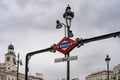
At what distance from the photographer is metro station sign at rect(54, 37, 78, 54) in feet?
57.7

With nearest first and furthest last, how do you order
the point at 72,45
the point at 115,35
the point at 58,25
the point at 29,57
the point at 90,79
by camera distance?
the point at 115,35 < the point at 72,45 < the point at 58,25 < the point at 29,57 < the point at 90,79

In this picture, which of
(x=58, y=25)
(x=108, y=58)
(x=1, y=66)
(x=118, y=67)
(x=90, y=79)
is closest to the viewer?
(x=58, y=25)

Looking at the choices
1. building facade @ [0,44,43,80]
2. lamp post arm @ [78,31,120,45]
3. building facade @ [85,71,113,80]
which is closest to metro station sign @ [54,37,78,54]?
lamp post arm @ [78,31,120,45]

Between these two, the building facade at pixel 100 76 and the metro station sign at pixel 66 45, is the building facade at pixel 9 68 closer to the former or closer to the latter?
the building facade at pixel 100 76

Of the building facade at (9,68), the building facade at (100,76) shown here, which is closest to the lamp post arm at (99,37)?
the building facade at (9,68)

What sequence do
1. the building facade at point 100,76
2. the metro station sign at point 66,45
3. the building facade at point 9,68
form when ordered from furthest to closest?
the building facade at point 100,76 → the building facade at point 9,68 → the metro station sign at point 66,45

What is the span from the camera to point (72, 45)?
57.8 feet

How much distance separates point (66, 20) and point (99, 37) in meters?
2.11

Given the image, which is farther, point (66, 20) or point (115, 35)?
point (66, 20)

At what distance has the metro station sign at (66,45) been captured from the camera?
17.6 metres

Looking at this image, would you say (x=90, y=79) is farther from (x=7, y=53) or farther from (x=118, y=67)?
(x=7, y=53)

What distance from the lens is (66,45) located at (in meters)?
18.0

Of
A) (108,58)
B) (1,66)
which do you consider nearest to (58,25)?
(108,58)

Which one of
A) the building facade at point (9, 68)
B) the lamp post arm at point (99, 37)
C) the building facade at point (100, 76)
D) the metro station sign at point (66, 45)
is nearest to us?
the lamp post arm at point (99, 37)
